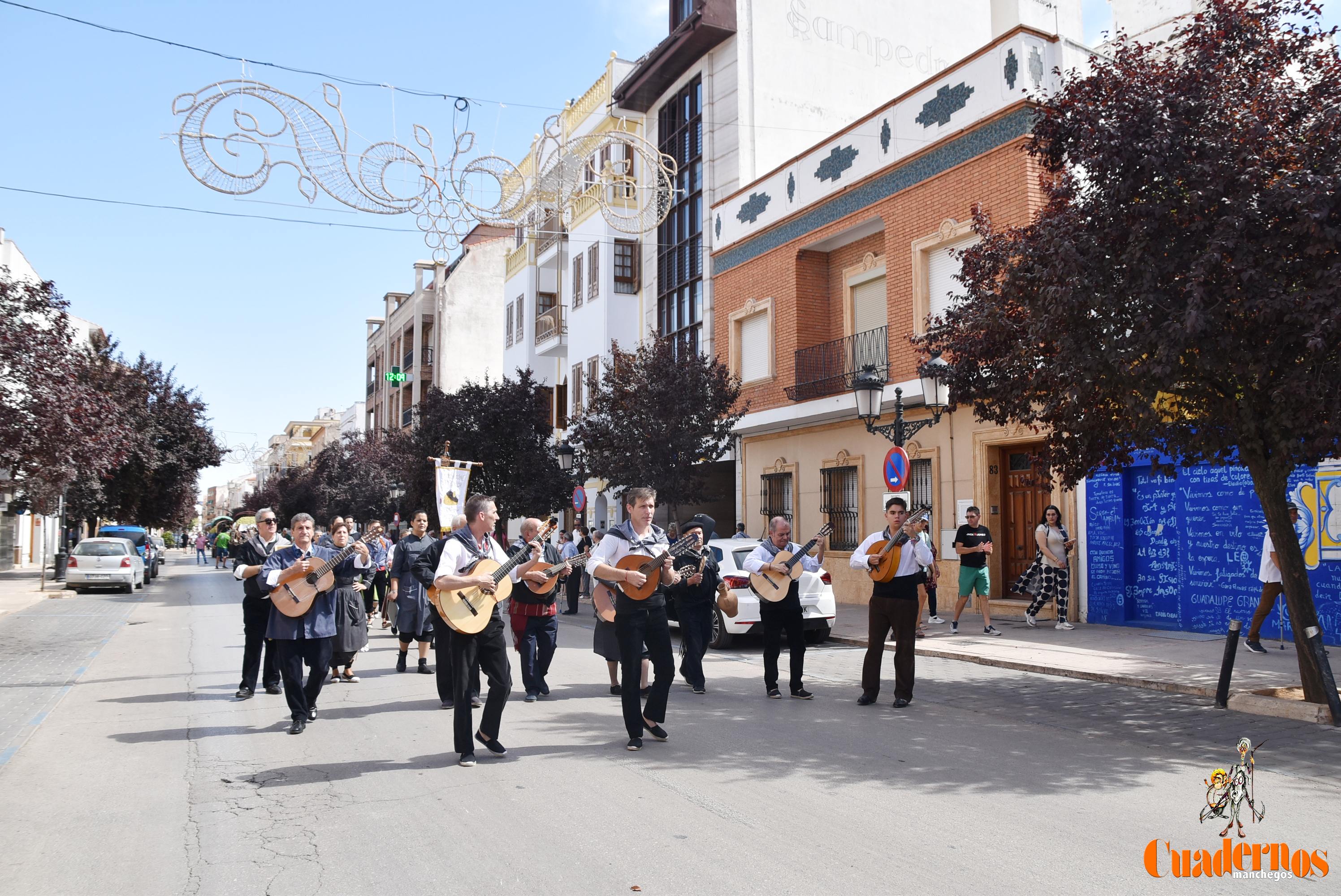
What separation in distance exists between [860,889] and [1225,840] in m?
2.11

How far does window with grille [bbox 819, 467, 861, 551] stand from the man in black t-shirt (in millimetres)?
5311

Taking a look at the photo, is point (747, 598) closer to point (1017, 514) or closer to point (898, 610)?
point (898, 610)

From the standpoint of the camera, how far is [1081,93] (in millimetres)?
8984

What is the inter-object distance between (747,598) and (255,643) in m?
6.34

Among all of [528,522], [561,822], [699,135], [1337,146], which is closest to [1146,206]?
[1337,146]

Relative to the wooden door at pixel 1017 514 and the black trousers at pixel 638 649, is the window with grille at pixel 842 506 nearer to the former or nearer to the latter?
the wooden door at pixel 1017 514

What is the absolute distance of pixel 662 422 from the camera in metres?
20.8

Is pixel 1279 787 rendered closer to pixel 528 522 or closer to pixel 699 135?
pixel 528 522

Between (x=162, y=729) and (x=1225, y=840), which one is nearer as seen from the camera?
Answer: (x=1225, y=840)

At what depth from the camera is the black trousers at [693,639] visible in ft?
32.7

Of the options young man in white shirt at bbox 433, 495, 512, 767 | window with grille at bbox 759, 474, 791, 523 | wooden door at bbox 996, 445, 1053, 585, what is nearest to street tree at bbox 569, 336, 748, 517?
window with grille at bbox 759, 474, 791, 523

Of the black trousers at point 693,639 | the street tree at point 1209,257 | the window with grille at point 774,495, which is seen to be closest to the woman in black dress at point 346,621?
the black trousers at point 693,639

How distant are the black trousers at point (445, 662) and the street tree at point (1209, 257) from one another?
17.4 feet

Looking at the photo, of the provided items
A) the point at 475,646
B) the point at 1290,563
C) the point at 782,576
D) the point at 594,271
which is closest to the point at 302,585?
the point at 475,646
